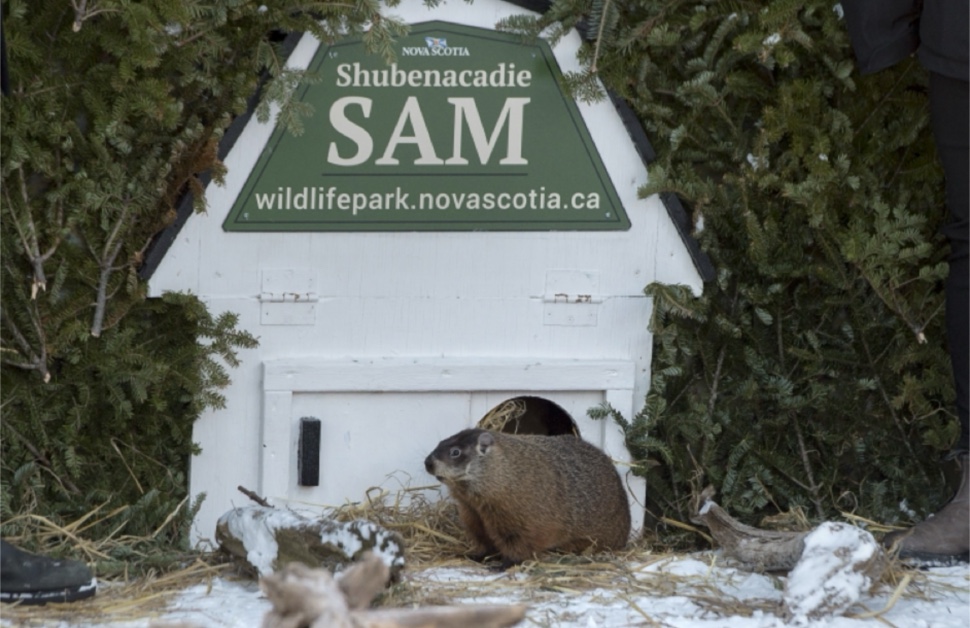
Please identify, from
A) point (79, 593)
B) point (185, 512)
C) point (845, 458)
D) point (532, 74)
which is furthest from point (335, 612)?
point (845, 458)

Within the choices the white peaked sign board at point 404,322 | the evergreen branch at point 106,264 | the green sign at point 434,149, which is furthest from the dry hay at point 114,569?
the green sign at point 434,149

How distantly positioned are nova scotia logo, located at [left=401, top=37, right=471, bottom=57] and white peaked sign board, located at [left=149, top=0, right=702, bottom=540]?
0.08 metres

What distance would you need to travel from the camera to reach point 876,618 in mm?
3781

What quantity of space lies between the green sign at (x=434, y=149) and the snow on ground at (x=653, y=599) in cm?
121

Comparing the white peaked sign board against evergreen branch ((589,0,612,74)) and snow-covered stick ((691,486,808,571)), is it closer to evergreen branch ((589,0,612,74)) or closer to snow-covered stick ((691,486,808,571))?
evergreen branch ((589,0,612,74))

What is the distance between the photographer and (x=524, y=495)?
4.51 meters

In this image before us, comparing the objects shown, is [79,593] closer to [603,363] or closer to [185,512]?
[185,512]

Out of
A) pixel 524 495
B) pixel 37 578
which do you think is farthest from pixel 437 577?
pixel 37 578

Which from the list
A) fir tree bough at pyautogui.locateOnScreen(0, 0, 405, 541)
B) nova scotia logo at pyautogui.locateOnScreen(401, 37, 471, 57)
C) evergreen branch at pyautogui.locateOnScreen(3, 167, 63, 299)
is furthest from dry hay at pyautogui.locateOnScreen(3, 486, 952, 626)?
nova scotia logo at pyautogui.locateOnScreen(401, 37, 471, 57)

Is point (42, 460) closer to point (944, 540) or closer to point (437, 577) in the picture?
point (437, 577)

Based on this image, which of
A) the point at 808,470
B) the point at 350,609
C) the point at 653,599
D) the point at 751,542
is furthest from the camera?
the point at 808,470

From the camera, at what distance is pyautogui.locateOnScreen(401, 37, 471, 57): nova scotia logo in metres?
4.57

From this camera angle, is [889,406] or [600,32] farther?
[889,406]

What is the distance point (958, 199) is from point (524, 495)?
65.9 inches
